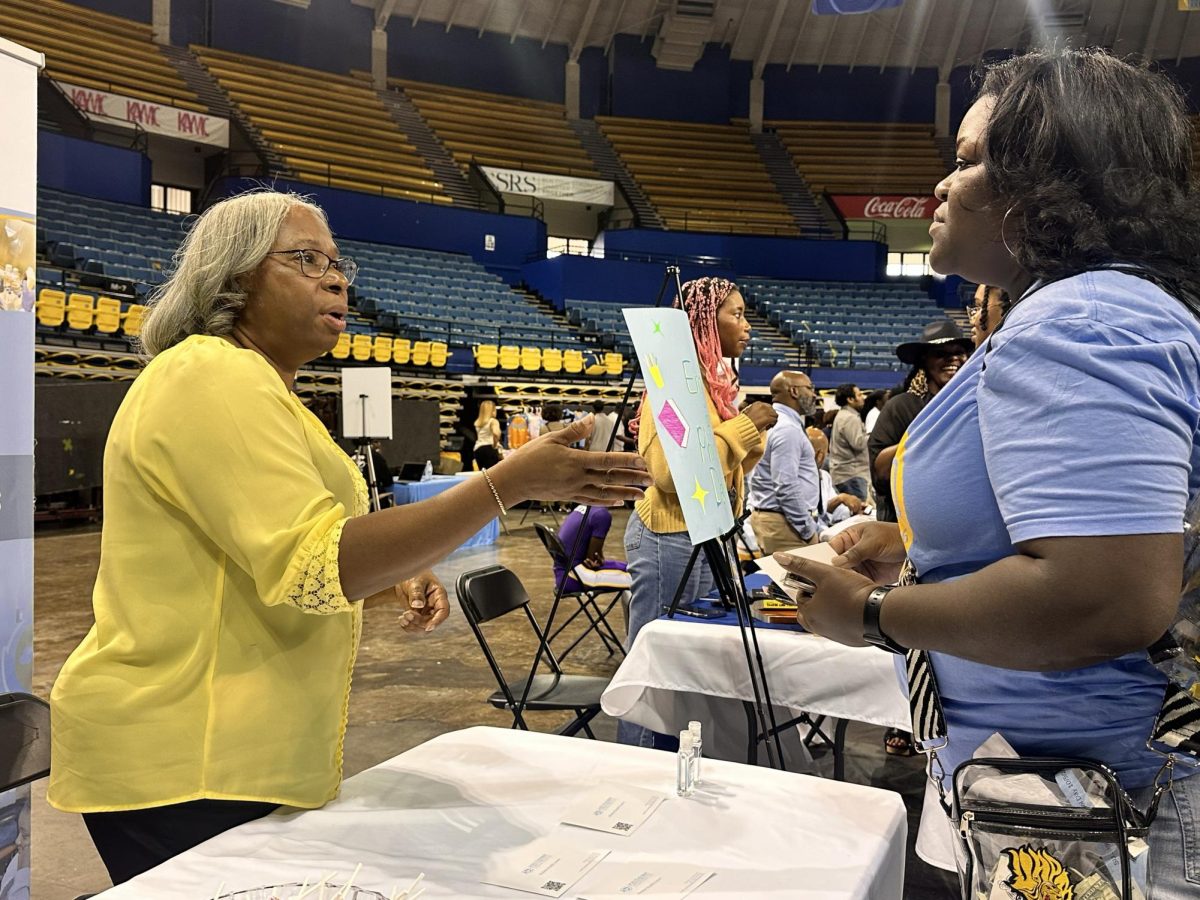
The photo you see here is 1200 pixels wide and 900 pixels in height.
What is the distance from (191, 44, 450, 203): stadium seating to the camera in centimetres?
2027

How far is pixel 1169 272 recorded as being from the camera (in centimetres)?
91

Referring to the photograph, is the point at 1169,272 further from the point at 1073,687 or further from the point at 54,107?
the point at 54,107

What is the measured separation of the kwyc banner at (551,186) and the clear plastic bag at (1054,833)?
75.7 ft

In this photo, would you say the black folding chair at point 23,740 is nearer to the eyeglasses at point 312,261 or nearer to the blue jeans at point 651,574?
the eyeglasses at point 312,261

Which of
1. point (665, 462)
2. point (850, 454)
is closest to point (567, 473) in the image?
point (665, 462)

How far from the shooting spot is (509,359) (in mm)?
16672

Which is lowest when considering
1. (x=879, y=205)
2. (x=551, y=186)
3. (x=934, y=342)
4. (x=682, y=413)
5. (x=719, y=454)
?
(x=719, y=454)

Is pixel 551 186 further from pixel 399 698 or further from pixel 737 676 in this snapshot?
pixel 737 676

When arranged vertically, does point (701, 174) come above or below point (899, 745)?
above

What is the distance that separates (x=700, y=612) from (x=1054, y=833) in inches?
77.8

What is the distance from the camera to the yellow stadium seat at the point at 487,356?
16.3 metres

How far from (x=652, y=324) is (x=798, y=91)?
27.0 meters

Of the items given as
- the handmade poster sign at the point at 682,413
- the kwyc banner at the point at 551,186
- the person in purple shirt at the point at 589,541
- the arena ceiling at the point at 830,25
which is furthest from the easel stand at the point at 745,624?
the arena ceiling at the point at 830,25

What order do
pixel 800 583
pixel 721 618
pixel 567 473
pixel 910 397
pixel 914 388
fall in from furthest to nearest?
pixel 914 388, pixel 910 397, pixel 721 618, pixel 567 473, pixel 800 583
